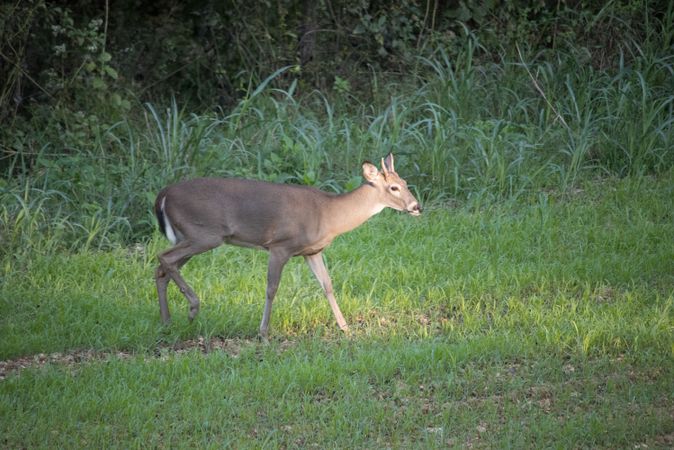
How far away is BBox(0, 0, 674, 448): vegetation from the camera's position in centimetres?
577

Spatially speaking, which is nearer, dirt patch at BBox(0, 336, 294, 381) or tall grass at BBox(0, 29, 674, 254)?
dirt patch at BBox(0, 336, 294, 381)

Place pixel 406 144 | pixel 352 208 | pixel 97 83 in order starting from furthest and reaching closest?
pixel 406 144, pixel 97 83, pixel 352 208

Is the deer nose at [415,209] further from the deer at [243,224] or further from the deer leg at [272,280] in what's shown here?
the deer leg at [272,280]

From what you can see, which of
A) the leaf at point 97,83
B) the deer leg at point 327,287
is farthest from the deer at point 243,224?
the leaf at point 97,83

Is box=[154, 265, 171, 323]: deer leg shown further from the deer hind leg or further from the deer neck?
the deer neck

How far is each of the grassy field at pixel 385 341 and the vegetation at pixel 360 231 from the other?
0.8 inches

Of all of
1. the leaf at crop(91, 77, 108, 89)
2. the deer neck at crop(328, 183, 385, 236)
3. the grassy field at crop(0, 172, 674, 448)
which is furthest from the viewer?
the leaf at crop(91, 77, 108, 89)

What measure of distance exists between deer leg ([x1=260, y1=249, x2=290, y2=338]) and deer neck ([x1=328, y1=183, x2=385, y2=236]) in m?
0.41

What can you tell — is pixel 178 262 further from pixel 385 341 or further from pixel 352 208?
pixel 385 341

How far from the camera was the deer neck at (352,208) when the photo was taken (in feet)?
24.0

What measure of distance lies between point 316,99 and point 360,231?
133 inches

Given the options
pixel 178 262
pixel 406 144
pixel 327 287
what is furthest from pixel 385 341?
pixel 406 144

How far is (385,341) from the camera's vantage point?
6898 millimetres

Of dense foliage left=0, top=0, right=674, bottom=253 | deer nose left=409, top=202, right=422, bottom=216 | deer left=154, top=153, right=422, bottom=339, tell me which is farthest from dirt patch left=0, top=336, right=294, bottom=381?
dense foliage left=0, top=0, right=674, bottom=253
